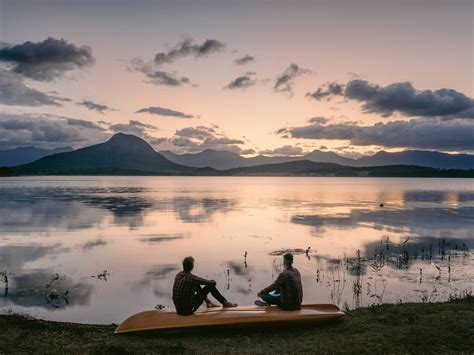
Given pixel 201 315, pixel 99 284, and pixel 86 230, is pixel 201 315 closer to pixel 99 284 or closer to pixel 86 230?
pixel 99 284

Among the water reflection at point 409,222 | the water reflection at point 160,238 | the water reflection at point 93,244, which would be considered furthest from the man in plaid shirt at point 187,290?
the water reflection at point 409,222

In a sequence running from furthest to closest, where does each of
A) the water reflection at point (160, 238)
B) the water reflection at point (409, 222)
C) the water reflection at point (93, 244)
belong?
the water reflection at point (409, 222), the water reflection at point (160, 238), the water reflection at point (93, 244)

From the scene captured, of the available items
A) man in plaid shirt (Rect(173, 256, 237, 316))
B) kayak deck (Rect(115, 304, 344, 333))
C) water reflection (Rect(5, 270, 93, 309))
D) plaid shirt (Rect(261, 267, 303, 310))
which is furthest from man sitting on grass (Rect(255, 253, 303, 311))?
water reflection (Rect(5, 270, 93, 309))

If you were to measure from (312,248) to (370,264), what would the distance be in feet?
22.5

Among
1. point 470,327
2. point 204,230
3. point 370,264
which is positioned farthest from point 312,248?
point 470,327

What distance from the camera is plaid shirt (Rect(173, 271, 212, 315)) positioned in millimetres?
12773

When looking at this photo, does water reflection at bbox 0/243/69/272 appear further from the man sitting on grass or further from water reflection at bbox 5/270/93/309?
the man sitting on grass

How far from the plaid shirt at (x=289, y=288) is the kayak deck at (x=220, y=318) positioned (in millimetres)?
244

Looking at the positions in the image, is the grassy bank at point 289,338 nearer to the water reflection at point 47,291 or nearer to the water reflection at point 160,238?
the water reflection at point 47,291

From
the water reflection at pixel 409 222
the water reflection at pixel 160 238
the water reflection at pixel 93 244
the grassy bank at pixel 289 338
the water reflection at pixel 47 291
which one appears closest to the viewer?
the grassy bank at pixel 289 338

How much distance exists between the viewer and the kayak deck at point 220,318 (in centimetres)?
1225

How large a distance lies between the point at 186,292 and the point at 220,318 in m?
1.33

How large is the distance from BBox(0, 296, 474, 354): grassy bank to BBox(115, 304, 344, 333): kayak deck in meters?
0.32

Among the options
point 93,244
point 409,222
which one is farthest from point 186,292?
point 409,222
